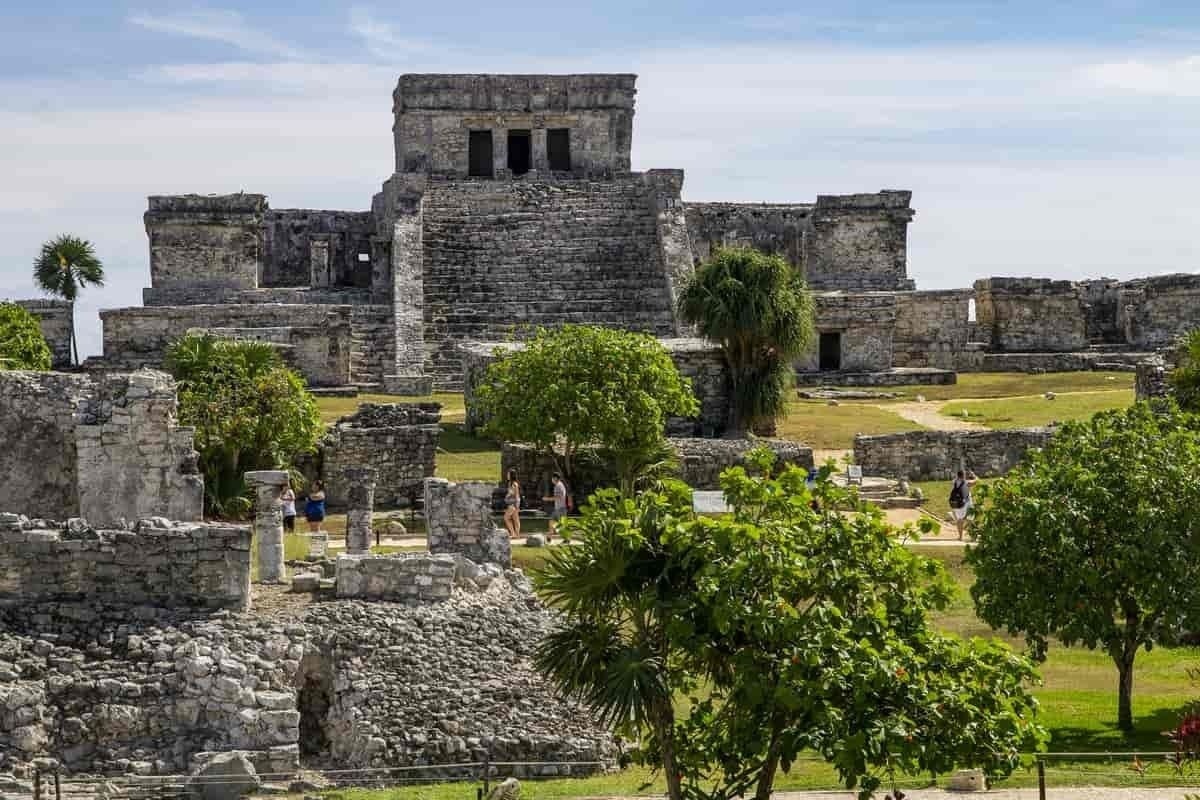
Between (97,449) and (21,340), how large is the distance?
15.2m

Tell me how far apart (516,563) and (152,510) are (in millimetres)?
3753

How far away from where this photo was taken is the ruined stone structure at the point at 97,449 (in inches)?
768

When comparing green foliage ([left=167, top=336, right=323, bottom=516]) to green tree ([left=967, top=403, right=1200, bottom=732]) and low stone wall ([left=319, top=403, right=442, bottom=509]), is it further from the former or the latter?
green tree ([left=967, top=403, right=1200, bottom=732])

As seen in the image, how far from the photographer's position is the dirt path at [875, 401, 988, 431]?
32.5 meters

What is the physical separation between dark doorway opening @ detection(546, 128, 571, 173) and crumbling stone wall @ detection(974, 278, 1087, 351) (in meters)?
9.86

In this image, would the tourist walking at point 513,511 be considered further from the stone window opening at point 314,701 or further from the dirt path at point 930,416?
the dirt path at point 930,416

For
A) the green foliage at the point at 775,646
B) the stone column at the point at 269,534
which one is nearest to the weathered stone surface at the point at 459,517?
the stone column at the point at 269,534

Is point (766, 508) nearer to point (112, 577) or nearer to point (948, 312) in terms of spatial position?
point (112, 577)

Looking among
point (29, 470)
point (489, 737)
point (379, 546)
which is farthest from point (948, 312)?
point (489, 737)

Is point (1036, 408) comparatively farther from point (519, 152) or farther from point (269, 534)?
point (269, 534)

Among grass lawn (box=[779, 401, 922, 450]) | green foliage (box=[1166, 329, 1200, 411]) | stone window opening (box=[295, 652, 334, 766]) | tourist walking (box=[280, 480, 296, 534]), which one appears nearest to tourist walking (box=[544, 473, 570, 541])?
tourist walking (box=[280, 480, 296, 534])

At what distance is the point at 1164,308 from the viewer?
46.6m

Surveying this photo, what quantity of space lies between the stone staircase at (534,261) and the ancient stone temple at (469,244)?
5 cm

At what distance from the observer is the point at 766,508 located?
12.9 metres
